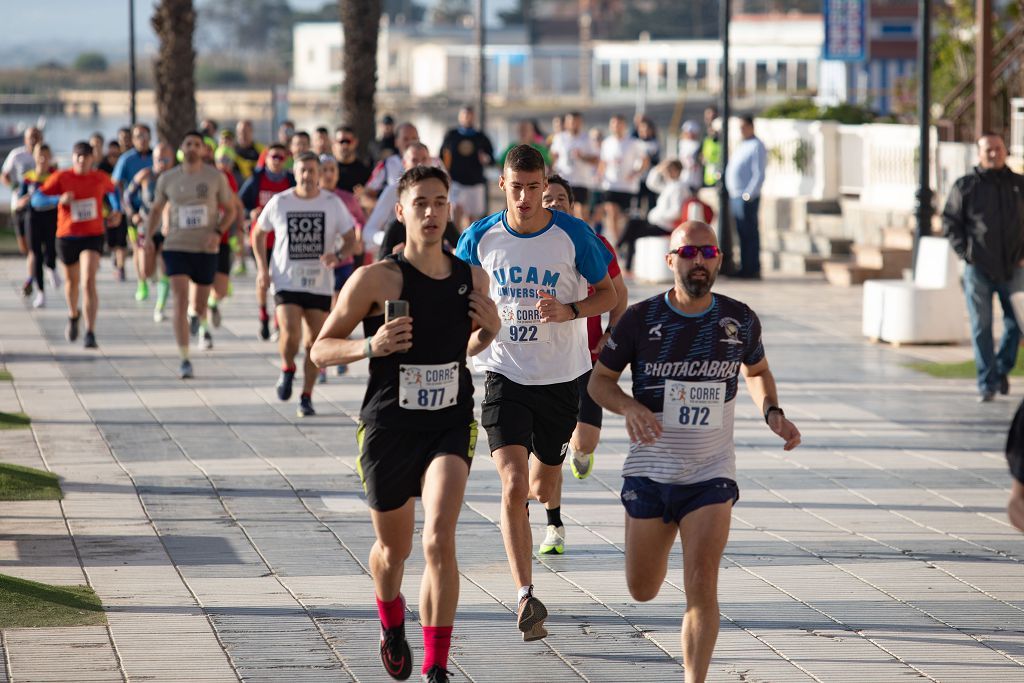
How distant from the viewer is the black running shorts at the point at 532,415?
7312 mm

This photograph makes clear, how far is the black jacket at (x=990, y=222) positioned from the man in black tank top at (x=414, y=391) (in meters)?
7.68

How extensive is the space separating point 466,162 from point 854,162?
6.40 meters

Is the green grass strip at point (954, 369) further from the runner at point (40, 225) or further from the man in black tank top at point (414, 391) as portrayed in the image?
the runner at point (40, 225)

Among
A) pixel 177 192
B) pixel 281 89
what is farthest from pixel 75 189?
pixel 281 89

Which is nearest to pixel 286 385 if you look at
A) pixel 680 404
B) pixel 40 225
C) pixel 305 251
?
pixel 305 251

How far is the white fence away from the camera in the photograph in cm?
2350

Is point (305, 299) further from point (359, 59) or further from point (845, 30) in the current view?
point (845, 30)

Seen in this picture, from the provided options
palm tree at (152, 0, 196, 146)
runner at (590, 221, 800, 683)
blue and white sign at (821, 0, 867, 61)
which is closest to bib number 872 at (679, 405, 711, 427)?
runner at (590, 221, 800, 683)

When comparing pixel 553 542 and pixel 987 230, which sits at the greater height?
pixel 987 230

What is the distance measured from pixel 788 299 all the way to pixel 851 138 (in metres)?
5.67

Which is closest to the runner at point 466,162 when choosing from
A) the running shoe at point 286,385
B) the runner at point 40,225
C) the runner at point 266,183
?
the runner at point 40,225

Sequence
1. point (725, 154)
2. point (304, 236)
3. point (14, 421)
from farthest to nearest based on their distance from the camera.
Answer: point (725, 154), point (304, 236), point (14, 421)

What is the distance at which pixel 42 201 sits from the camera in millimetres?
18734

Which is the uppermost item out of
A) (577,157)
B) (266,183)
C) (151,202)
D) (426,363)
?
(577,157)
